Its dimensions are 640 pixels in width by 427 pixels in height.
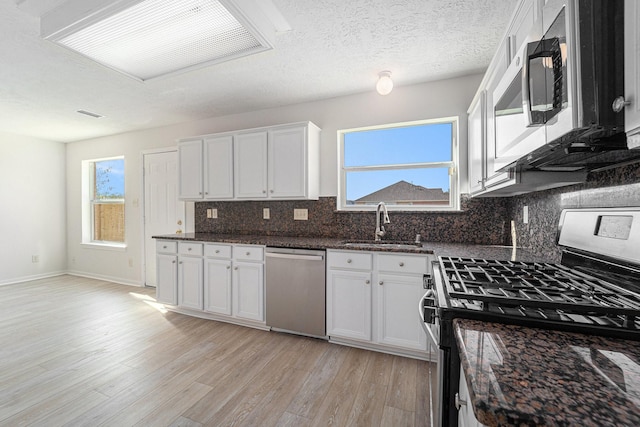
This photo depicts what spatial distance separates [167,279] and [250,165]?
167 centimetres

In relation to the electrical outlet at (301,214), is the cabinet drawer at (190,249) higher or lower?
lower

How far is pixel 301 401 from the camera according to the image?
177cm

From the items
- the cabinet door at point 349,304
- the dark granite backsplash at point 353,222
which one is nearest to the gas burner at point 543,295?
the cabinet door at point 349,304

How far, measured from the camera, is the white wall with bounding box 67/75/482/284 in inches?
107

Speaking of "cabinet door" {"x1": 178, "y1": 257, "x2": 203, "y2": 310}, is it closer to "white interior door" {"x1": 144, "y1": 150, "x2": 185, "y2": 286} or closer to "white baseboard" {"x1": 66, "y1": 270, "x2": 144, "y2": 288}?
"white interior door" {"x1": 144, "y1": 150, "x2": 185, "y2": 286}

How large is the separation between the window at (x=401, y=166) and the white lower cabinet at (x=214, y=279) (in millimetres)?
1242

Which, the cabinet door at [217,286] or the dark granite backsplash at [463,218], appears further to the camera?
the cabinet door at [217,286]

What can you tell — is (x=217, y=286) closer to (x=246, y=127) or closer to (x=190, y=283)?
(x=190, y=283)

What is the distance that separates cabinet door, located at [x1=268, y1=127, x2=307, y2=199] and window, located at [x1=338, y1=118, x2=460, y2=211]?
18.2 inches

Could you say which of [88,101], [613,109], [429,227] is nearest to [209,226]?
[88,101]

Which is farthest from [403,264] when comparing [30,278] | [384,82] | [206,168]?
[30,278]

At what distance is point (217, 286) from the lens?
3004mm

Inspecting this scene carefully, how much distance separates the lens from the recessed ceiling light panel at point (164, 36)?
5.43 feet

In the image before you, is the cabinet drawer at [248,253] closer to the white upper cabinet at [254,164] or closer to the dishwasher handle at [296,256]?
the dishwasher handle at [296,256]
